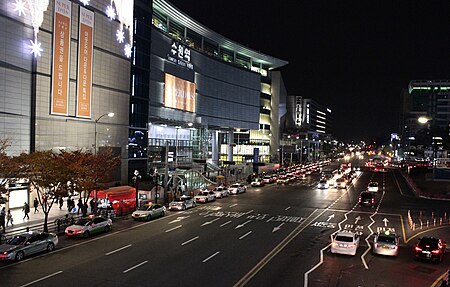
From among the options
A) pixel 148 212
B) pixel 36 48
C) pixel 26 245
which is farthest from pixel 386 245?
pixel 36 48

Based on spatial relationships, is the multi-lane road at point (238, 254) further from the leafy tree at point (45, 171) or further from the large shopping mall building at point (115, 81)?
the large shopping mall building at point (115, 81)

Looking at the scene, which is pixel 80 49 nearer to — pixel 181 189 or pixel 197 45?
pixel 181 189

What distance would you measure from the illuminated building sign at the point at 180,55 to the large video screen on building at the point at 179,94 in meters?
3.67

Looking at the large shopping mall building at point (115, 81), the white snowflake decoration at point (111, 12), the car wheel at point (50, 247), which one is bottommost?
the car wheel at point (50, 247)

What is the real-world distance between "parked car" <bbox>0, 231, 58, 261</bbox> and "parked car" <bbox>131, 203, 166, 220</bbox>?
1095 cm

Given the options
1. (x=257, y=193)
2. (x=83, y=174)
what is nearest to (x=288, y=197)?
(x=257, y=193)

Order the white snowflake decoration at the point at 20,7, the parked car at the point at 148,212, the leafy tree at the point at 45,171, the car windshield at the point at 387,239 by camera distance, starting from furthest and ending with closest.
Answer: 1. the white snowflake decoration at the point at 20,7
2. the parked car at the point at 148,212
3. the leafy tree at the point at 45,171
4. the car windshield at the point at 387,239

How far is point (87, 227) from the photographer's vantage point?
29766mm

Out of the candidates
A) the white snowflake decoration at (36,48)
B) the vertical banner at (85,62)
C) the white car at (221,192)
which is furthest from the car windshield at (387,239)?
the vertical banner at (85,62)

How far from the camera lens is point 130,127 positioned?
66688 millimetres

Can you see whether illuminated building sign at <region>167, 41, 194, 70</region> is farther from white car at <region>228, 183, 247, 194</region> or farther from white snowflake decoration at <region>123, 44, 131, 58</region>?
white car at <region>228, 183, 247, 194</region>

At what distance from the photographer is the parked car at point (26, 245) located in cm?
2275

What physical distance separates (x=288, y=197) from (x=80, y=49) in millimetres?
32387

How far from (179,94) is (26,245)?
68.2m
